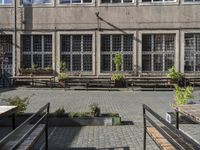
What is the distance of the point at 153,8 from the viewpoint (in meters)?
31.6

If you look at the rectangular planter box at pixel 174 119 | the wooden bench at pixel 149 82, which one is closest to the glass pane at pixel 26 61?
the wooden bench at pixel 149 82

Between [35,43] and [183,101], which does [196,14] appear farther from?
[183,101]

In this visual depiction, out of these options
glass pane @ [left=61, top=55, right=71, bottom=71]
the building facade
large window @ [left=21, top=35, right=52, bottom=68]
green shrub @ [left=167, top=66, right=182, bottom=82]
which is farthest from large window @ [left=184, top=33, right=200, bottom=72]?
large window @ [left=21, top=35, right=52, bottom=68]

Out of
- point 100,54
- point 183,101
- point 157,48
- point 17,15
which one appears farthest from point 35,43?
point 183,101

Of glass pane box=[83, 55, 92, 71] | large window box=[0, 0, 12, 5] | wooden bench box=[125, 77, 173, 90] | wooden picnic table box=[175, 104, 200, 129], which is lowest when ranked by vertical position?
wooden bench box=[125, 77, 173, 90]

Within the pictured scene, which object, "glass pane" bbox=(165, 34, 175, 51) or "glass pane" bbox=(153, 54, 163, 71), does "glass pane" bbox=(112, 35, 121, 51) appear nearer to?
"glass pane" bbox=(153, 54, 163, 71)

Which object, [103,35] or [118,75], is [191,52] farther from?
[103,35]

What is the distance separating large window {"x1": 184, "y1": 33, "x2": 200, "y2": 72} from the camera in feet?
104

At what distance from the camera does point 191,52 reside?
31719mm

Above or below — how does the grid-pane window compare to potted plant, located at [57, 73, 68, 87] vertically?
above

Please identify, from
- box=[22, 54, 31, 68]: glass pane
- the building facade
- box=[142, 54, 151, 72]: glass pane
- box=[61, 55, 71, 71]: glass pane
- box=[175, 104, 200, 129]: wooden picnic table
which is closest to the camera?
box=[175, 104, 200, 129]: wooden picnic table

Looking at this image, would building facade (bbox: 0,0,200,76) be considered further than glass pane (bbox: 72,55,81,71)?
No

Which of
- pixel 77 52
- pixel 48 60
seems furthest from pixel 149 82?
pixel 48 60

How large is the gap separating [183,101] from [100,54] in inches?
759
